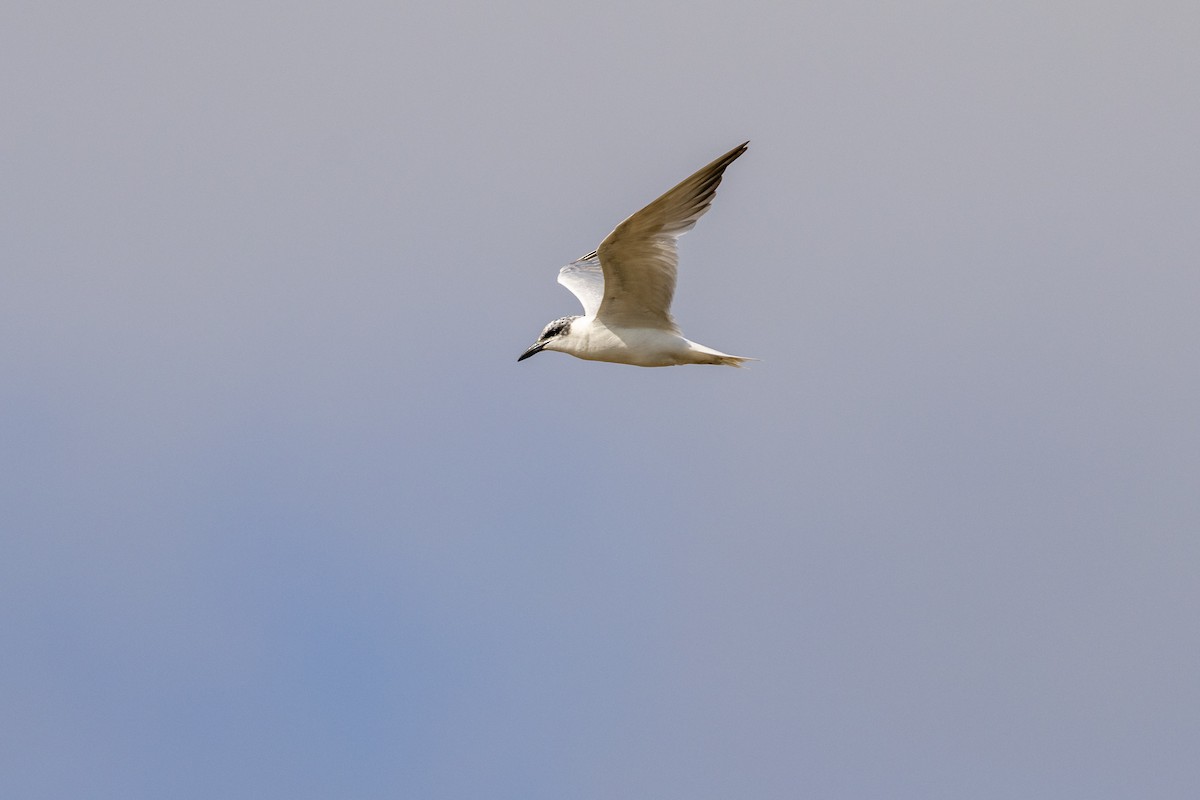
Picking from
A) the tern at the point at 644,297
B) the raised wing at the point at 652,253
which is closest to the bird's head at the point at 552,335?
the tern at the point at 644,297

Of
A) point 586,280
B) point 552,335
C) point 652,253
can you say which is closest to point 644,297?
point 652,253

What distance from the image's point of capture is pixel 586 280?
21016mm

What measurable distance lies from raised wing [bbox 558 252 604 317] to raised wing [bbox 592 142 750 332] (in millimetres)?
1519

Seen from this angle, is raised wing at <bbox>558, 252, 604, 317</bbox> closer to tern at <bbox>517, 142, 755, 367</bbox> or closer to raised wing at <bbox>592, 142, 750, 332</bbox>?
tern at <bbox>517, 142, 755, 367</bbox>

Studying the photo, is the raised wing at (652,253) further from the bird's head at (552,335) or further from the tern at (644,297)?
the bird's head at (552,335)

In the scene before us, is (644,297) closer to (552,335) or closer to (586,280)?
(552,335)

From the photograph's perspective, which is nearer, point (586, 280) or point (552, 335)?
point (552, 335)

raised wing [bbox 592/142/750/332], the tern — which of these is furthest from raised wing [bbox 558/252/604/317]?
raised wing [bbox 592/142/750/332]

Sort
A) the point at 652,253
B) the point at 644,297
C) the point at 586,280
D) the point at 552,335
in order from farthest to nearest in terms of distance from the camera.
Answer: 1. the point at 586,280
2. the point at 552,335
3. the point at 644,297
4. the point at 652,253

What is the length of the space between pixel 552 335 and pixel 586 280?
206 centimetres

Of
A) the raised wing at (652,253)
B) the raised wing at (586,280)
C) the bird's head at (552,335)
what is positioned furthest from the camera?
the raised wing at (586,280)

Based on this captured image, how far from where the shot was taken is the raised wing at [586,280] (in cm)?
1991

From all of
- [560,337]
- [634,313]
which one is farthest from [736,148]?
[560,337]

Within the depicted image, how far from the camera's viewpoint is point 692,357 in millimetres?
17828
